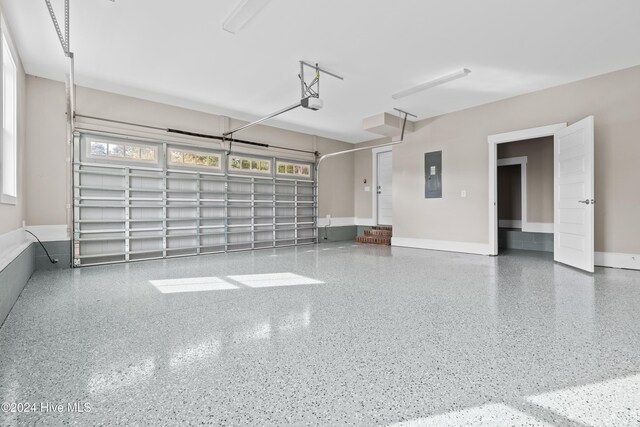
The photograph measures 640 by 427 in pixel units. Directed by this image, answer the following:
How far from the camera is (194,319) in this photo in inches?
104

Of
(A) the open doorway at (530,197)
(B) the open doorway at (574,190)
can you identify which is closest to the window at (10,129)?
(B) the open doorway at (574,190)

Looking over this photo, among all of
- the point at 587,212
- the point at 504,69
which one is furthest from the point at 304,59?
the point at 587,212

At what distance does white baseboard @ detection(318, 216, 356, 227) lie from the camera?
8.95m

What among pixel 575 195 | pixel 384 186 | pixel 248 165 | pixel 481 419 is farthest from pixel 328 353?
pixel 384 186

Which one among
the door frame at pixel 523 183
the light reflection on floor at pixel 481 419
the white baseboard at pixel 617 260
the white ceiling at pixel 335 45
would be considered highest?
the white ceiling at pixel 335 45

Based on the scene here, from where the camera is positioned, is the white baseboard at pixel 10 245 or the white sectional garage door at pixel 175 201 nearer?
the white baseboard at pixel 10 245

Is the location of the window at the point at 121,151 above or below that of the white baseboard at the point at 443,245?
above

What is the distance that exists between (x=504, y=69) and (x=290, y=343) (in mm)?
5120

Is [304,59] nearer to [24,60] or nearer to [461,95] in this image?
[461,95]

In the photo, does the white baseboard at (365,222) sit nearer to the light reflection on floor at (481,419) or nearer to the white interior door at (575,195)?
the white interior door at (575,195)

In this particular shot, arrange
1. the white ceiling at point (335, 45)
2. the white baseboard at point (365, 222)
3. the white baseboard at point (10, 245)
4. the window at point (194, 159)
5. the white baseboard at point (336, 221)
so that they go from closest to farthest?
the white baseboard at point (10, 245), the white ceiling at point (335, 45), the window at point (194, 159), the white baseboard at point (336, 221), the white baseboard at point (365, 222)

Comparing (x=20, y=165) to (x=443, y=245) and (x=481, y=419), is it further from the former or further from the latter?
(x=443, y=245)

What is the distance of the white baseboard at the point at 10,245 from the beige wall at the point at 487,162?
277 inches

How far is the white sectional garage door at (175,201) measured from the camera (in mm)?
5301
